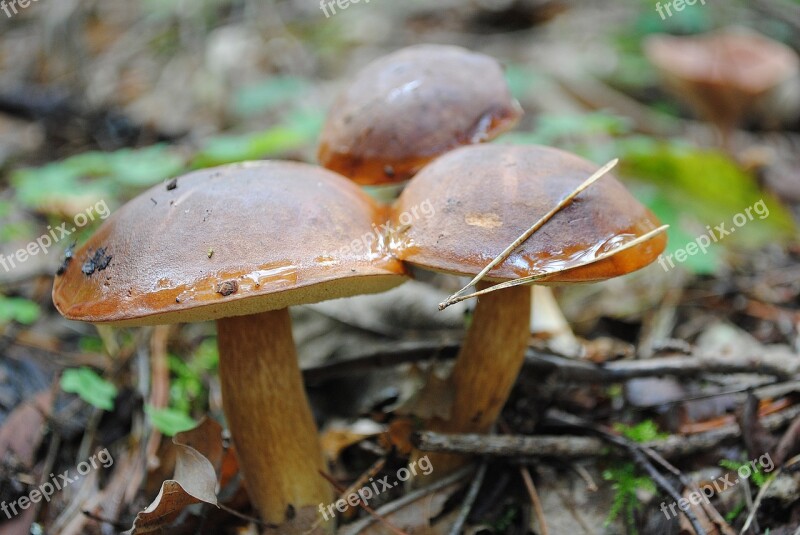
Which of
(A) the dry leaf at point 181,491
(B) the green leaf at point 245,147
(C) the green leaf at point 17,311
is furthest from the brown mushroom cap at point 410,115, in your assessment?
(C) the green leaf at point 17,311

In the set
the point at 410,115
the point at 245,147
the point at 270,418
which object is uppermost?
the point at 410,115

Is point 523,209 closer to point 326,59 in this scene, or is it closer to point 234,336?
point 234,336

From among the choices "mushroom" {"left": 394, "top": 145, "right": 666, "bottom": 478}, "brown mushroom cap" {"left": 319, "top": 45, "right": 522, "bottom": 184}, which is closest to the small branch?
"mushroom" {"left": 394, "top": 145, "right": 666, "bottom": 478}

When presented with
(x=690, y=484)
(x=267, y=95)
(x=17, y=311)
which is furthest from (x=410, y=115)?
(x=267, y=95)

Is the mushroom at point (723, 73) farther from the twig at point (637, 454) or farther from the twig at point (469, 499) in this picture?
the twig at point (469, 499)

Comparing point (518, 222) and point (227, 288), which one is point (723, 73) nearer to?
point (518, 222)

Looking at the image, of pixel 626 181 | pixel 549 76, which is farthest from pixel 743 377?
pixel 549 76

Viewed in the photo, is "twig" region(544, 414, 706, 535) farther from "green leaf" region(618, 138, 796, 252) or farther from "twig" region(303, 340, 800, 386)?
"green leaf" region(618, 138, 796, 252)
